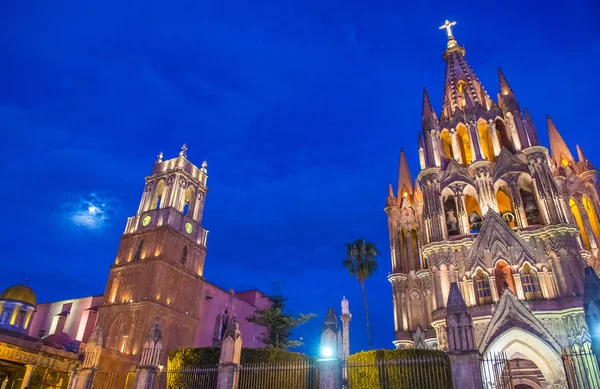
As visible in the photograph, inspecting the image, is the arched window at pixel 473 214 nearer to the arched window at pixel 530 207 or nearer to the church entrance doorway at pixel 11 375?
the arched window at pixel 530 207

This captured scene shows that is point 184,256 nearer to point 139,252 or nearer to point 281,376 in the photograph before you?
point 139,252

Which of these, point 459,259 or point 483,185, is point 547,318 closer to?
point 459,259

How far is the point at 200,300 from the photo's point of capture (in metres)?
44.4

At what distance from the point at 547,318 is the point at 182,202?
120 ft

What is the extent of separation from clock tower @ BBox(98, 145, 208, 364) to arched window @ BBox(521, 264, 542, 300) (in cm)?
2997

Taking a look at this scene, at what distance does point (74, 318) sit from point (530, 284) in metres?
46.9

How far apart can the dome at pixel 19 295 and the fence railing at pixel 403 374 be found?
31.6 metres

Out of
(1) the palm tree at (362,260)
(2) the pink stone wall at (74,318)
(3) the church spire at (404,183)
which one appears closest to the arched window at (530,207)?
(3) the church spire at (404,183)

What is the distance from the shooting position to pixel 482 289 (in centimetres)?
2689

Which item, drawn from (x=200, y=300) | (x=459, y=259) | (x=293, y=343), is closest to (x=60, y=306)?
(x=200, y=300)

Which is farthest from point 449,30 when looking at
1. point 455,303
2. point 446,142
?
point 455,303

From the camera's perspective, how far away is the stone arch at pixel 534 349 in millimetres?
22906

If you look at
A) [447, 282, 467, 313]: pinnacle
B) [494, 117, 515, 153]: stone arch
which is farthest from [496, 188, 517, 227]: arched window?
[447, 282, 467, 313]: pinnacle

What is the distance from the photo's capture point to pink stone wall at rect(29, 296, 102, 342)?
1771 inches
